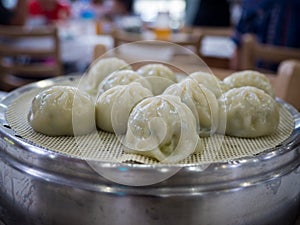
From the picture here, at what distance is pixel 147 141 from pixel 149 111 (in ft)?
0.15

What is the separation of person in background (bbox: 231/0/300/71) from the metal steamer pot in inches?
51.4

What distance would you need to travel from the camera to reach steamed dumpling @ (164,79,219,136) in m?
0.65

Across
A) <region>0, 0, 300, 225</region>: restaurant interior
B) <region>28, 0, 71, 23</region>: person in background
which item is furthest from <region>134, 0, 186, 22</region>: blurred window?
<region>28, 0, 71, 23</region>: person in background

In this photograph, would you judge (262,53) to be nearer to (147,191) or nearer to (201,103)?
(201,103)

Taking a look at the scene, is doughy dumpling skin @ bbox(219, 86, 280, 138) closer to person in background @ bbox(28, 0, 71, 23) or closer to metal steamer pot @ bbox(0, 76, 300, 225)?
metal steamer pot @ bbox(0, 76, 300, 225)

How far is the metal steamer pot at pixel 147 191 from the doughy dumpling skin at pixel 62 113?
7cm

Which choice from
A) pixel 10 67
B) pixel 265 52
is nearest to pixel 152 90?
pixel 265 52

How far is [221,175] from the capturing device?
52cm

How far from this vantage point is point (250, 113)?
2.17 feet

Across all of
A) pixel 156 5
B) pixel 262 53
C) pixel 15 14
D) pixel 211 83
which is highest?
pixel 211 83

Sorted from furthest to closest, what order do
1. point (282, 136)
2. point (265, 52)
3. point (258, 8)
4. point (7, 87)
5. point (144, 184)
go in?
point (7, 87)
point (258, 8)
point (265, 52)
point (282, 136)
point (144, 184)

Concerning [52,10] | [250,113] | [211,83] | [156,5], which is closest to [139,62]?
[211,83]

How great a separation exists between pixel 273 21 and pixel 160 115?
139cm

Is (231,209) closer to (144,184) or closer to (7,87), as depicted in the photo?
(144,184)
